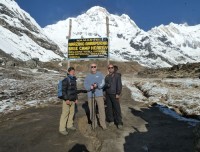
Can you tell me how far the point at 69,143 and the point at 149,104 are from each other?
1170 cm

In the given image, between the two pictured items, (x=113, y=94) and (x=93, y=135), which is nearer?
(x=93, y=135)

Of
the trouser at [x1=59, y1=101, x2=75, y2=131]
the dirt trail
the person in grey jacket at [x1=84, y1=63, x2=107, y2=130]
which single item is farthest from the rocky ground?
the person in grey jacket at [x1=84, y1=63, x2=107, y2=130]

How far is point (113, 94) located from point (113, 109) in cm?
76

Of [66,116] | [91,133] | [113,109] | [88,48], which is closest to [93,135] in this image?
[91,133]

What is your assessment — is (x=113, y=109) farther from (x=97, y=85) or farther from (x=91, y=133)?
(x=91, y=133)

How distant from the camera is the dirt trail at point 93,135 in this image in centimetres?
1370

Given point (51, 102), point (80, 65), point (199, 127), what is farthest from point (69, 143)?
point (80, 65)

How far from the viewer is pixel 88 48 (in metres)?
26.3

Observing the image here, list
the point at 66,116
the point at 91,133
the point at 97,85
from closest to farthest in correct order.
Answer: the point at 66,116 < the point at 91,133 < the point at 97,85

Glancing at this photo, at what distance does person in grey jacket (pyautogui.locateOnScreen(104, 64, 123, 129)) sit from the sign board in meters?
8.17

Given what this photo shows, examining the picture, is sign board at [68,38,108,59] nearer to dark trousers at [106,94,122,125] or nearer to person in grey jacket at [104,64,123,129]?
person in grey jacket at [104,64,123,129]

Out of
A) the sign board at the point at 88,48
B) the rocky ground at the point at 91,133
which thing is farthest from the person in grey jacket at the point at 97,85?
the sign board at the point at 88,48

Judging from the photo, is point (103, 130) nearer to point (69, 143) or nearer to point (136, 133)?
point (136, 133)

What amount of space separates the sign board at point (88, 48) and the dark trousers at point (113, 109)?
8340mm
